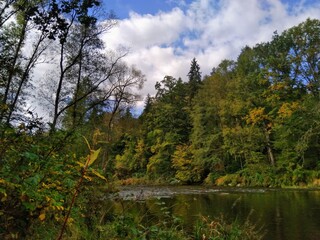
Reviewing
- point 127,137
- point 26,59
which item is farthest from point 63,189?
point 127,137

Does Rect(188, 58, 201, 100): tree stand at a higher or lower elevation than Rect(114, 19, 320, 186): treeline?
higher

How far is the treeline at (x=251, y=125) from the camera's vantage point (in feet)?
104

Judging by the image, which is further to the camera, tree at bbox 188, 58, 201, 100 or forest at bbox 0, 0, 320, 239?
tree at bbox 188, 58, 201, 100

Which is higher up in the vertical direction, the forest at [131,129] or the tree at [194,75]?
the tree at [194,75]

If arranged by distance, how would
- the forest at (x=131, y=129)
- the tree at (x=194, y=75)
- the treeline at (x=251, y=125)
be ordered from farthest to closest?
the tree at (x=194, y=75)
the treeline at (x=251, y=125)
the forest at (x=131, y=129)

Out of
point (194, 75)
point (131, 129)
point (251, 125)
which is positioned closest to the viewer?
point (251, 125)

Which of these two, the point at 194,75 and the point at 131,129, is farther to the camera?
the point at 194,75

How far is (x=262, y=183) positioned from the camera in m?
32.2

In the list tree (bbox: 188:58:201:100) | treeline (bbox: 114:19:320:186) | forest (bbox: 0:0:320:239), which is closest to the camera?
forest (bbox: 0:0:320:239)

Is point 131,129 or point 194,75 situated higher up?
point 194,75

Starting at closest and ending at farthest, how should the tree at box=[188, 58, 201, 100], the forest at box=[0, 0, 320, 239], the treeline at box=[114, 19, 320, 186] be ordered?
1. the forest at box=[0, 0, 320, 239]
2. the treeline at box=[114, 19, 320, 186]
3. the tree at box=[188, 58, 201, 100]

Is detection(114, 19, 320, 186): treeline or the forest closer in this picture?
the forest

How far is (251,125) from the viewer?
3725 cm

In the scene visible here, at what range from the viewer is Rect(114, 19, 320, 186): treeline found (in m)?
31.7
